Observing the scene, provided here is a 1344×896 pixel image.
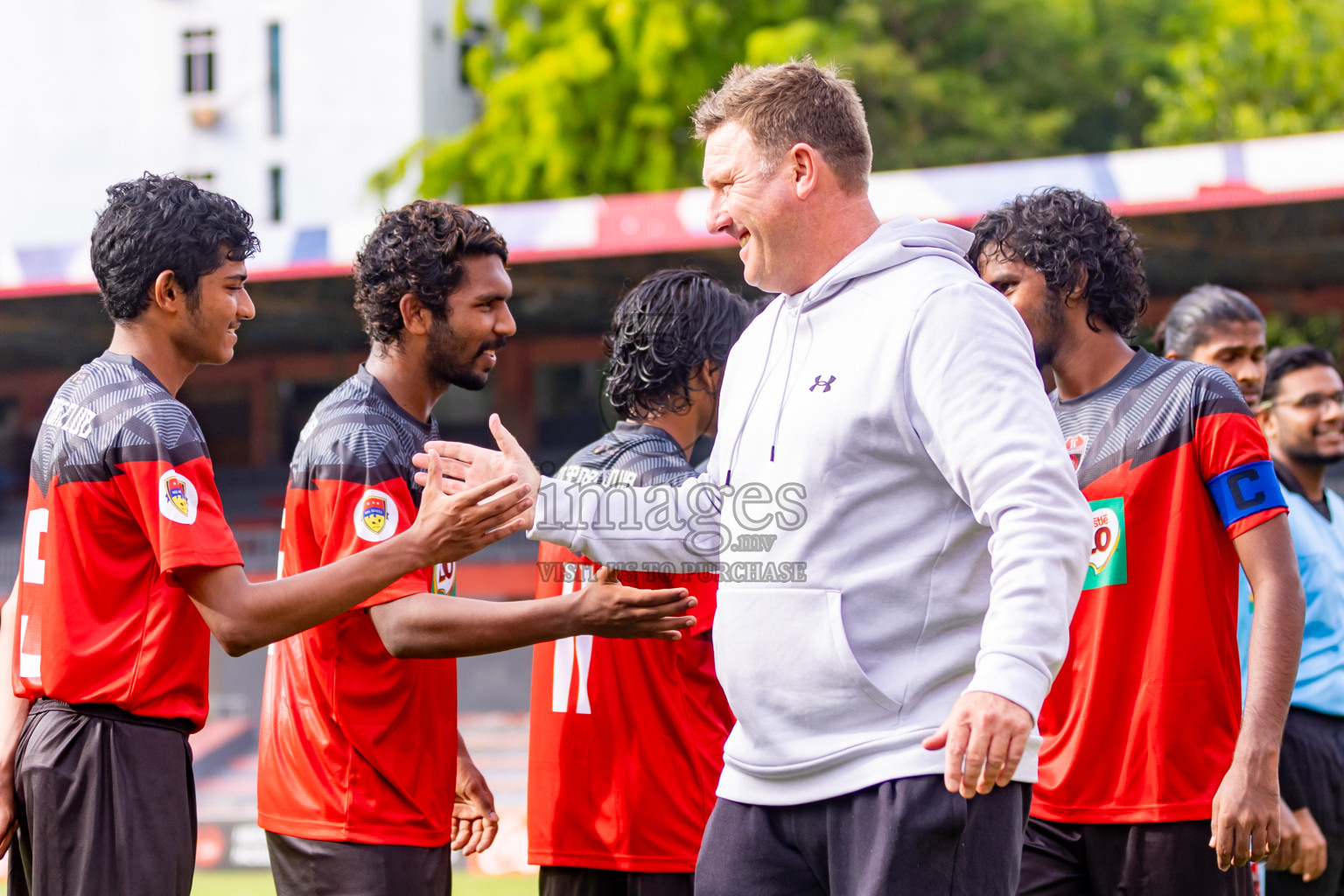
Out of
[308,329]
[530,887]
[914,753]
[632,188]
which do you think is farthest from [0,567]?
[914,753]

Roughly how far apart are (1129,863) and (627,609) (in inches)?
47.7

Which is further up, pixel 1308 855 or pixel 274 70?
pixel 274 70

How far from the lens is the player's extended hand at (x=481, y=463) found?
2.56 metres

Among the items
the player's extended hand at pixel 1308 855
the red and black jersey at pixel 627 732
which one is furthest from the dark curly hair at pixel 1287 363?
the red and black jersey at pixel 627 732

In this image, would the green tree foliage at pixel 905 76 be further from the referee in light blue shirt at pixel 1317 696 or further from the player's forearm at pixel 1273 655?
the player's forearm at pixel 1273 655

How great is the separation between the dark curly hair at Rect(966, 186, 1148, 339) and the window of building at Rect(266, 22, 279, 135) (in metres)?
26.4

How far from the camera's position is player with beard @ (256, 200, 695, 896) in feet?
8.77

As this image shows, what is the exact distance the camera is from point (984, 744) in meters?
1.81

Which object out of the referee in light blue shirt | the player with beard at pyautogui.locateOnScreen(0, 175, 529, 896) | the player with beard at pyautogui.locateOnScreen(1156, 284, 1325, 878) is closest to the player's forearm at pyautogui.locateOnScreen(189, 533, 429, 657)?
the player with beard at pyautogui.locateOnScreen(0, 175, 529, 896)

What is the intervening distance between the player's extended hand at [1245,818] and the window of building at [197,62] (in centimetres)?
2896

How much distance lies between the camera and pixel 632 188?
17.3 m

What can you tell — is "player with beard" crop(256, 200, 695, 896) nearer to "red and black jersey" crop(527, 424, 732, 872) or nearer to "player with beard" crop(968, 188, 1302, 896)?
"red and black jersey" crop(527, 424, 732, 872)

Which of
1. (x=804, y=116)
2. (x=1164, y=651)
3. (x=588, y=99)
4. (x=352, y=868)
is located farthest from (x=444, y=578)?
(x=588, y=99)

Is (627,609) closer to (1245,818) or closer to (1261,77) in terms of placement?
(1245,818)
